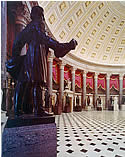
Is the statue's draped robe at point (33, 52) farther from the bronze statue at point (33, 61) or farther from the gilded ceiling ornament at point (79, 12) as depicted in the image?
the gilded ceiling ornament at point (79, 12)

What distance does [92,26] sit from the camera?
18.4 metres

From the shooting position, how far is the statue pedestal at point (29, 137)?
1.89m

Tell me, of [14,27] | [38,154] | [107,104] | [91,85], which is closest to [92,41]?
[91,85]

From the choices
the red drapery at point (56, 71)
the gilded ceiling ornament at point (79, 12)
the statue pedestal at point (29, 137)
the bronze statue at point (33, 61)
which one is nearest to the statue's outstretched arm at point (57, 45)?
the bronze statue at point (33, 61)

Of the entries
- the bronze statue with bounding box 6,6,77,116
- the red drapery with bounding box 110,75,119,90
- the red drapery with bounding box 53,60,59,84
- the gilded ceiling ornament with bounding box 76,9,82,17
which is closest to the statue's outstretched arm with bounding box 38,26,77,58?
the bronze statue with bounding box 6,6,77,116

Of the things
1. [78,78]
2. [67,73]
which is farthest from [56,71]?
[78,78]

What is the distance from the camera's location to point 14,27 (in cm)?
693

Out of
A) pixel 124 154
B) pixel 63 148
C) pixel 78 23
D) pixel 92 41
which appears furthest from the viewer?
pixel 92 41

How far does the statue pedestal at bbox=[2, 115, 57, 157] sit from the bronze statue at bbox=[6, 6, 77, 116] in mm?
232

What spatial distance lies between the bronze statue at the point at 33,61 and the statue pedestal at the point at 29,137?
0.76 ft

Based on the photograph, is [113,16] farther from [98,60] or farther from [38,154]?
[38,154]

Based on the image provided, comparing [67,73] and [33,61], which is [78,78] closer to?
[67,73]

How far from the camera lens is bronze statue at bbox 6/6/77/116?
2.28m

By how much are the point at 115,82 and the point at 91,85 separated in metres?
4.66
